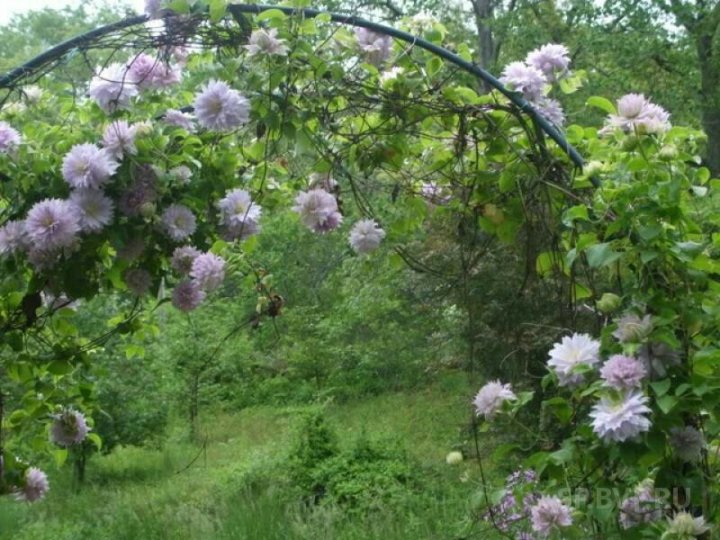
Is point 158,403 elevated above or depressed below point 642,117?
above

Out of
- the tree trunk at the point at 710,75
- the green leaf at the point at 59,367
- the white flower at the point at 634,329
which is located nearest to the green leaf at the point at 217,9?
the white flower at the point at 634,329

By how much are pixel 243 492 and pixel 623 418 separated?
4677mm

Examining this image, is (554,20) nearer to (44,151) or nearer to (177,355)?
(177,355)

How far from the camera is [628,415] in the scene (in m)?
1.33

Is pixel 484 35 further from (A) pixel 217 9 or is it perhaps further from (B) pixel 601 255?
(B) pixel 601 255

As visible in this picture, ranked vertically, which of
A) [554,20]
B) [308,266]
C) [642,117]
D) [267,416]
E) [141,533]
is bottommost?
[141,533]

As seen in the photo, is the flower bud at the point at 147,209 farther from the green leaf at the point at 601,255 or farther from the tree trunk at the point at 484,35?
the tree trunk at the point at 484,35

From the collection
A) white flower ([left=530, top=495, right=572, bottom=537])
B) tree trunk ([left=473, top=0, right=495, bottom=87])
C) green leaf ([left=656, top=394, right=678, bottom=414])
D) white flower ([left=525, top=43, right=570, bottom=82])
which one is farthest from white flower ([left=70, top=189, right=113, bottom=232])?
tree trunk ([left=473, top=0, right=495, bottom=87])

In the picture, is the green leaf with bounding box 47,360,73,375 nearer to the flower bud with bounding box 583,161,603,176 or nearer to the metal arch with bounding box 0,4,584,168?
the metal arch with bounding box 0,4,584,168

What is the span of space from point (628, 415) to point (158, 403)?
6935 mm

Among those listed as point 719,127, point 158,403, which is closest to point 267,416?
point 158,403

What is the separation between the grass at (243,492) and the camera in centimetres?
424

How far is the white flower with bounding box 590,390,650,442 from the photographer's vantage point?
133 centimetres

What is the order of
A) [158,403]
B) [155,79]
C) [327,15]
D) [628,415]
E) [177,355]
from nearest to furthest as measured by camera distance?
[628,415] → [327,15] → [155,79] → [158,403] → [177,355]
